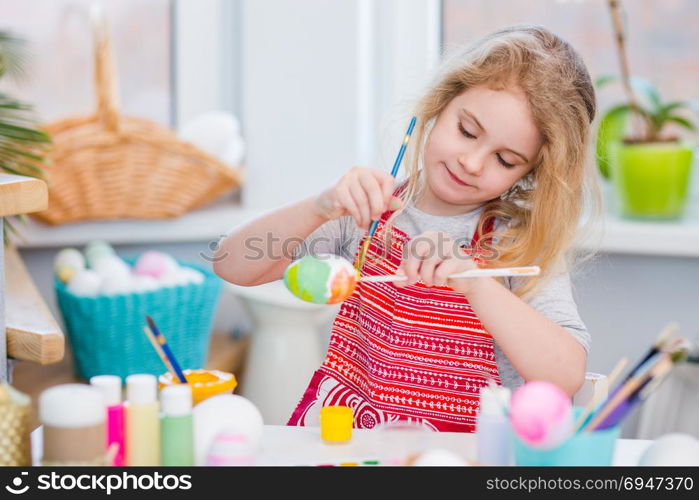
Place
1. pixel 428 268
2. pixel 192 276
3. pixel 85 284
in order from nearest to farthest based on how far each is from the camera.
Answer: pixel 428 268, pixel 85 284, pixel 192 276

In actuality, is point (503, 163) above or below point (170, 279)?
above

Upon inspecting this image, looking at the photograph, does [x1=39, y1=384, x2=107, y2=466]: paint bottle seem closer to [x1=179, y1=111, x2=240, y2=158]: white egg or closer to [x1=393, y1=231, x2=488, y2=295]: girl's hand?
[x1=393, y1=231, x2=488, y2=295]: girl's hand

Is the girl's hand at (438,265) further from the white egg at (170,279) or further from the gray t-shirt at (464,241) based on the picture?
the white egg at (170,279)

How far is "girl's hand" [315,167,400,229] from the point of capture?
0.94 metres

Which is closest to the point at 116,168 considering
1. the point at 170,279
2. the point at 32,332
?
the point at 170,279

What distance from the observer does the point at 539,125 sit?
1064 millimetres

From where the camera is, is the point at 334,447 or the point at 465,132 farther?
the point at 465,132

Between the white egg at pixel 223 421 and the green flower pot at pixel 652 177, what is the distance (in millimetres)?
1326

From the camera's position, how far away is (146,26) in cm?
212

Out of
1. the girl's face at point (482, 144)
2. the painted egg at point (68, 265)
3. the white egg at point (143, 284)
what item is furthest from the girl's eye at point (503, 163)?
the painted egg at point (68, 265)

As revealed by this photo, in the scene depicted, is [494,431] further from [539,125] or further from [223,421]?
[539,125]

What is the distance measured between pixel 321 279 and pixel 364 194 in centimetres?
13

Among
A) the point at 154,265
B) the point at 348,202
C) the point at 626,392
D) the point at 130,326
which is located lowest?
the point at 130,326
